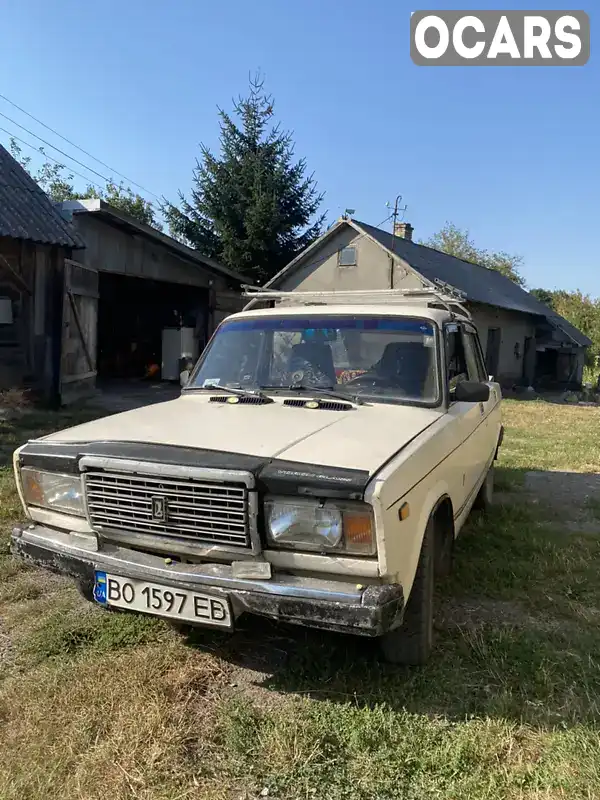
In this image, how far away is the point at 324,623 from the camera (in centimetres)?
251

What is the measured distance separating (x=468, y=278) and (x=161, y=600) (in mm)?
23285

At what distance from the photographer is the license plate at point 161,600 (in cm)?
263

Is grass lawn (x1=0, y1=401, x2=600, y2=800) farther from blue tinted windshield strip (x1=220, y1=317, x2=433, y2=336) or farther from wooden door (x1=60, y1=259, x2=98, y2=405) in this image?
wooden door (x1=60, y1=259, x2=98, y2=405)

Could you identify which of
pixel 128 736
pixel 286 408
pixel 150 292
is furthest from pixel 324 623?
pixel 150 292

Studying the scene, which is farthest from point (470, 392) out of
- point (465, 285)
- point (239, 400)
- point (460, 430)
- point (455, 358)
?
point (465, 285)

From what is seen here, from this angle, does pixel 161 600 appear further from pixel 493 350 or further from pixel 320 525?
pixel 493 350

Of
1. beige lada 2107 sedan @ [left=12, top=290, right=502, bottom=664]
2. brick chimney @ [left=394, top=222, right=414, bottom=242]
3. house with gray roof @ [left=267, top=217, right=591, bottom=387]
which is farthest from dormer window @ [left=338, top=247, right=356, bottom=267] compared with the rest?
beige lada 2107 sedan @ [left=12, top=290, right=502, bottom=664]

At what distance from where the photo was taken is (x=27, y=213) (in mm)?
10805

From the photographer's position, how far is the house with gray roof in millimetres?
20047

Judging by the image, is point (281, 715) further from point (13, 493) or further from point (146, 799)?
point (13, 493)

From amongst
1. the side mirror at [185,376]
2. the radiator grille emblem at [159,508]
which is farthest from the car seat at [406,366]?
the radiator grille emblem at [159,508]

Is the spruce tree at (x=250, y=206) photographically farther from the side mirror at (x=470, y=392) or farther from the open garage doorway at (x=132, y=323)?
the side mirror at (x=470, y=392)

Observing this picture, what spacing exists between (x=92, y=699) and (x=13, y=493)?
3.41 metres

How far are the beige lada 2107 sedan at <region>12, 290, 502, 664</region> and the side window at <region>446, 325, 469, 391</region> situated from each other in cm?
5
